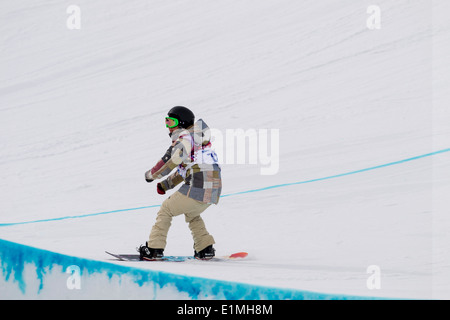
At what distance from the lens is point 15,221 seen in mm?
5668

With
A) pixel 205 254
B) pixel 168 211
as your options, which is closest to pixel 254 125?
pixel 205 254

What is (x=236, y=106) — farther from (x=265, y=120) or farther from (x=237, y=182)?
(x=237, y=182)

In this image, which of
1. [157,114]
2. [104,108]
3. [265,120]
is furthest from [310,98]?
[104,108]

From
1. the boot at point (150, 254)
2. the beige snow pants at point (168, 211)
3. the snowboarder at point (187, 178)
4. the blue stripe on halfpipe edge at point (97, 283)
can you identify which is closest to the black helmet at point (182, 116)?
the snowboarder at point (187, 178)

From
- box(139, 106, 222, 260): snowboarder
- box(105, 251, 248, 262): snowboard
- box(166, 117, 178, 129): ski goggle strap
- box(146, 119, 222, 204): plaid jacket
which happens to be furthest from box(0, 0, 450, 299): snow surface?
box(166, 117, 178, 129): ski goggle strap

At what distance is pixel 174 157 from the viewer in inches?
149

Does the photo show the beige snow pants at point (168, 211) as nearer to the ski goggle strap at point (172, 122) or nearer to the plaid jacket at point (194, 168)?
the plaid jacket at point (194, 168)

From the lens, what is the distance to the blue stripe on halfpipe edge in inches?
139

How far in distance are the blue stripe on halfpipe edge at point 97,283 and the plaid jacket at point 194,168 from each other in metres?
0.53

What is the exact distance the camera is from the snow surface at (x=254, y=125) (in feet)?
15.0

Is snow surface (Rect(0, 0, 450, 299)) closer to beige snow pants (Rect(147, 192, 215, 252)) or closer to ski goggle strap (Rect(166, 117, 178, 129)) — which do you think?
beige snow pants (Rect(147, 192, 215, 252))

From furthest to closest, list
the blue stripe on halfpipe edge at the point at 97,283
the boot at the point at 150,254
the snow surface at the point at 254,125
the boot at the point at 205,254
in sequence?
the snow surface at the point at 254,125 → the boot at the point at 205,254 → the boot at the point at 150,254 → the blue stripe on halfpipe edge at the point at 97,283

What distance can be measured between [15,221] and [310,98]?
3.37m

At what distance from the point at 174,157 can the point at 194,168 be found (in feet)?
0.53
